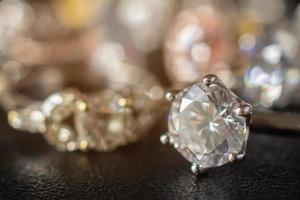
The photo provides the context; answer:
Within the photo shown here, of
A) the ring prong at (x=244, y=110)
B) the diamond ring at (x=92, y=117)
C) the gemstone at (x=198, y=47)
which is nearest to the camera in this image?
the ring prong at (x=244, y=110)

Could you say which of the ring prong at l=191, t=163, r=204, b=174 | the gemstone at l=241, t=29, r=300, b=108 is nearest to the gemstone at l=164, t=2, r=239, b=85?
the gemstone at l=241, t=29, r=300, b=108

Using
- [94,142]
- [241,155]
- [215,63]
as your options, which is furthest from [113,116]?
[215,63]

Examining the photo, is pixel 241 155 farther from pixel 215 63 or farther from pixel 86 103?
pixel 215 63

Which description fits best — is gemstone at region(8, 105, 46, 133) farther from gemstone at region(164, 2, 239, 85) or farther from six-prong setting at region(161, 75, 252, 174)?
gemstone at region(164, 2, 239, 85)

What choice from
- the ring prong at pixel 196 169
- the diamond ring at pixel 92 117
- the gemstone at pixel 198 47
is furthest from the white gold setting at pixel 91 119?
the gemstone at pixel 198 47

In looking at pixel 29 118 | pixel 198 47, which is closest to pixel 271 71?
pixel 198 47

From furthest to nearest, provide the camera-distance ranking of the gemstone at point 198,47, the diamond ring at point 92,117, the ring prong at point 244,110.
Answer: the gemstone at point 198,47 → the diamond ring at point 92,117 → the ring prong at point 244,110

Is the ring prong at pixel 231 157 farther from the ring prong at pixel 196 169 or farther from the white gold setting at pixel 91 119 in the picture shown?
the white gold setting at pixel 91 119
